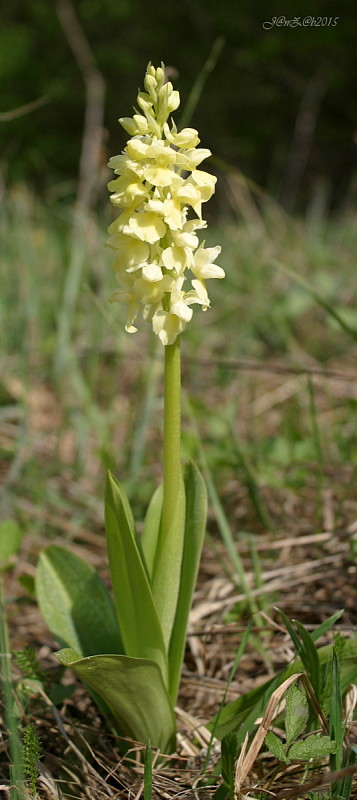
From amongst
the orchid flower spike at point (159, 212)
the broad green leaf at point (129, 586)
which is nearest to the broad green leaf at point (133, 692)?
the broad green leaf at point (129, 586)

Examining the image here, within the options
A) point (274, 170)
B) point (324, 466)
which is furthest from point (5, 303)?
point (274, 170)

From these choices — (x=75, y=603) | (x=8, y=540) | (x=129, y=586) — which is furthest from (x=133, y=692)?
(x=8, y=540)

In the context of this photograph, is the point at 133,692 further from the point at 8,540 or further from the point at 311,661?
the point at 8,540

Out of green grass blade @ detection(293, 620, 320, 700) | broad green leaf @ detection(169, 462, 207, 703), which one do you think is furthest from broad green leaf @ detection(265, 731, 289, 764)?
broad green leaf @ detection(169, 462, 207, 703)

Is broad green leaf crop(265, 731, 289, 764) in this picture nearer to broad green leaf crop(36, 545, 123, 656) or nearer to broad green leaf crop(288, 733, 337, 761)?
broad green leaf crop(288, 733, 337, 761)

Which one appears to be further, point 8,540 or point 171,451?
point 8,540

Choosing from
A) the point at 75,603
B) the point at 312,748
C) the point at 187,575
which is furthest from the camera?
the point at 75,603

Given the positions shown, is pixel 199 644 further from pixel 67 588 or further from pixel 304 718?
pixel 304 718
